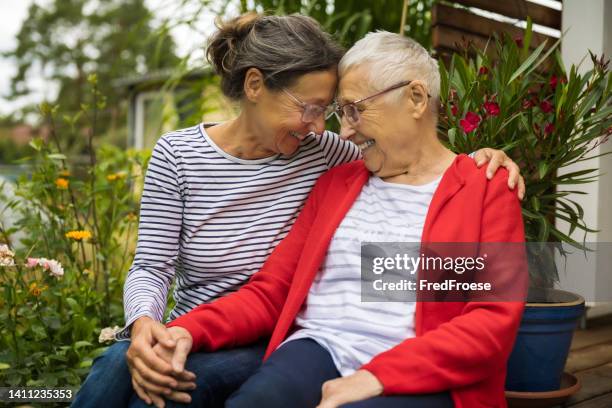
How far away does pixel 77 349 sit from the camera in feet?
8.29

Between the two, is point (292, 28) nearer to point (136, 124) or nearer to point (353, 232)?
point (353, 232)

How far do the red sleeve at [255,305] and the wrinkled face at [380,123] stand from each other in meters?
0.21

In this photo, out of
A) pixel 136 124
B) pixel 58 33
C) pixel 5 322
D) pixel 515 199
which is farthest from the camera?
pixel 58 33

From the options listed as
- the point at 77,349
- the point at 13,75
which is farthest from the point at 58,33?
the point at 77,349

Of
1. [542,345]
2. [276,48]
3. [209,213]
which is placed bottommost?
[542,345]

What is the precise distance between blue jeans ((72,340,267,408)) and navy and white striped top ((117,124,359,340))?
0.85 feet

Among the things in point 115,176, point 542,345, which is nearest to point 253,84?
point 542,345

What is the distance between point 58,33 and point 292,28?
31.5 m

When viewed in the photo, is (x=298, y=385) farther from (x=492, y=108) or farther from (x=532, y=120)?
(x=532, y=120)

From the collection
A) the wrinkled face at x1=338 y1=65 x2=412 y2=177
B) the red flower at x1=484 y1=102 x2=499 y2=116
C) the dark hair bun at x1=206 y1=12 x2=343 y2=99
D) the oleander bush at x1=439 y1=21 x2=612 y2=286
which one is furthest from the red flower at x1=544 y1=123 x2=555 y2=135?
the dark hair bun at x1=206 y1=12 x2=343 y2=99

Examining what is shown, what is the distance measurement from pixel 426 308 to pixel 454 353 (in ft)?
0.54

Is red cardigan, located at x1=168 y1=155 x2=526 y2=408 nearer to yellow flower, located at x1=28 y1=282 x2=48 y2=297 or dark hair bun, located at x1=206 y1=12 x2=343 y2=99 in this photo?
dark hair bun, located at x1=206 y1=12 x2=343 y2=99

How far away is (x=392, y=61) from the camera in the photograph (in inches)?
67.6

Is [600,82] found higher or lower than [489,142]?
higher
